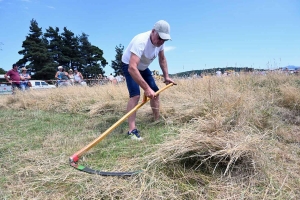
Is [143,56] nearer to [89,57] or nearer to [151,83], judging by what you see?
[151,83]

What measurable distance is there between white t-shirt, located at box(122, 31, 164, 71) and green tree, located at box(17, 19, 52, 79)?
1295 inches

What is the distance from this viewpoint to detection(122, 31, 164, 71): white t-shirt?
217 centimetres

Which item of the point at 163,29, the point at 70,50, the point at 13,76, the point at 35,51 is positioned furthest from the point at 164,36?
the point at 70,50

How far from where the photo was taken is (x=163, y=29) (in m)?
2.12

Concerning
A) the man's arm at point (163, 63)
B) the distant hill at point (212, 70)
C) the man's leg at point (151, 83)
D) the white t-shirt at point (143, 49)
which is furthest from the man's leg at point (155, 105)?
the distant hill at point (212, 70)

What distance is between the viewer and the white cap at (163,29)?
2.11 meters

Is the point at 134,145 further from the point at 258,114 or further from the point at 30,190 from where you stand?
the point at 258,114

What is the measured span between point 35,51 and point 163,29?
35.0m

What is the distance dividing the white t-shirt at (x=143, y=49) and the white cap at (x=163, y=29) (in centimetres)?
18

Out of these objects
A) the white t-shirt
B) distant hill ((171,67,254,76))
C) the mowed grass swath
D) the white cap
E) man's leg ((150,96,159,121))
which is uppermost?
the white cap

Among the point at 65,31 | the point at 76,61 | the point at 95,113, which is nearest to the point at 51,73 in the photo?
the point at 76,61

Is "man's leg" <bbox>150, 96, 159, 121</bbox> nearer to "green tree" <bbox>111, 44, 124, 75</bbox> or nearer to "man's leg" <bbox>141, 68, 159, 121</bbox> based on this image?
"man's leg" <bbox>141, 68, 159, 121</bbox>

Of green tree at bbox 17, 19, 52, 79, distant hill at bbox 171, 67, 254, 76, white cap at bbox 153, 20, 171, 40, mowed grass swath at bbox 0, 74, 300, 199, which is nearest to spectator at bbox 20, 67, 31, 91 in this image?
distant hill at bbox 171, 67, 254, 76

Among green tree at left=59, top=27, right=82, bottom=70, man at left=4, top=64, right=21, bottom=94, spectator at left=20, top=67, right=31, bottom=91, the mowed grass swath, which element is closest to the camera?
the mowed grass swath
